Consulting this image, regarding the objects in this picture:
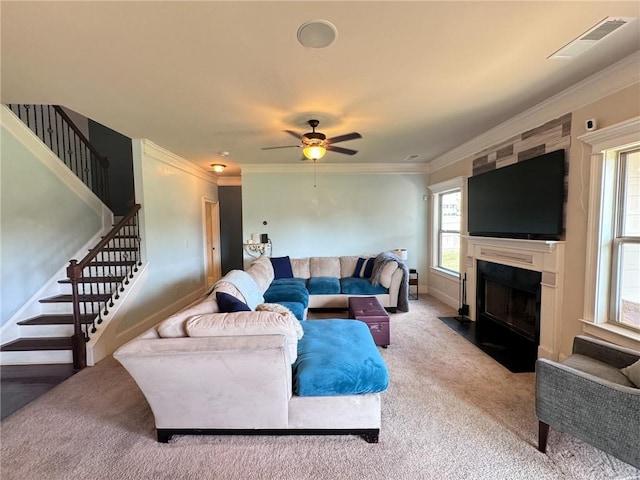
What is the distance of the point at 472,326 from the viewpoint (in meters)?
3.92

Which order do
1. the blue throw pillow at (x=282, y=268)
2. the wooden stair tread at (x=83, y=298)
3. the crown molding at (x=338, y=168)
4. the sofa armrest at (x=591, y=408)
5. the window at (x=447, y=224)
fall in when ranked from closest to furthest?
the sofa armrest at (x=591, y=408) < the wooden stair tread at (x=83, y=298) < the window at (x=447, y=224) < the blue throw pillow at (x=282, y=268) < the crown molding at (x=338, y=168)

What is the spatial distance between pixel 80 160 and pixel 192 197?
5.89 ft

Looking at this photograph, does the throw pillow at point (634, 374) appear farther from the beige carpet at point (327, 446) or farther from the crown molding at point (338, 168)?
the crown molding at point (338, 168)

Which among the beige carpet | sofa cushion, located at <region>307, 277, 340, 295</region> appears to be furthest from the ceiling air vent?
sofa cushion, located at <region>307, 277, 340, 295</region>

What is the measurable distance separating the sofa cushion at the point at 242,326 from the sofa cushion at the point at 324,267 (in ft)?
11.3

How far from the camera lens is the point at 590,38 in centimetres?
183

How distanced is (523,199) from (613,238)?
885 mm

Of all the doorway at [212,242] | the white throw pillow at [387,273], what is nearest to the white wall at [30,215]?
the doorway at [212,242]

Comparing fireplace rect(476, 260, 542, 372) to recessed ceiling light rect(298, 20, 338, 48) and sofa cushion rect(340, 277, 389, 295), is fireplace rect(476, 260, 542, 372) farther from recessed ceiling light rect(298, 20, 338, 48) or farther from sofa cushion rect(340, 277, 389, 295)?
recessed ceiling light rect(298, 20, 338, 48)

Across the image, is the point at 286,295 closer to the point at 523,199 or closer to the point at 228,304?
the point at 228,304

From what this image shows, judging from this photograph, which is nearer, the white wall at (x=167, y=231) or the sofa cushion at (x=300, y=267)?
the white wall at (x=167, y=231)

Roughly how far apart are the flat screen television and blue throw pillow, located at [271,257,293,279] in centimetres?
309

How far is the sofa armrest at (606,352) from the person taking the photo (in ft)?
5.98

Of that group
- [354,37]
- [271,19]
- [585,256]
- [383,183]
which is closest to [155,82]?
[271,19]
